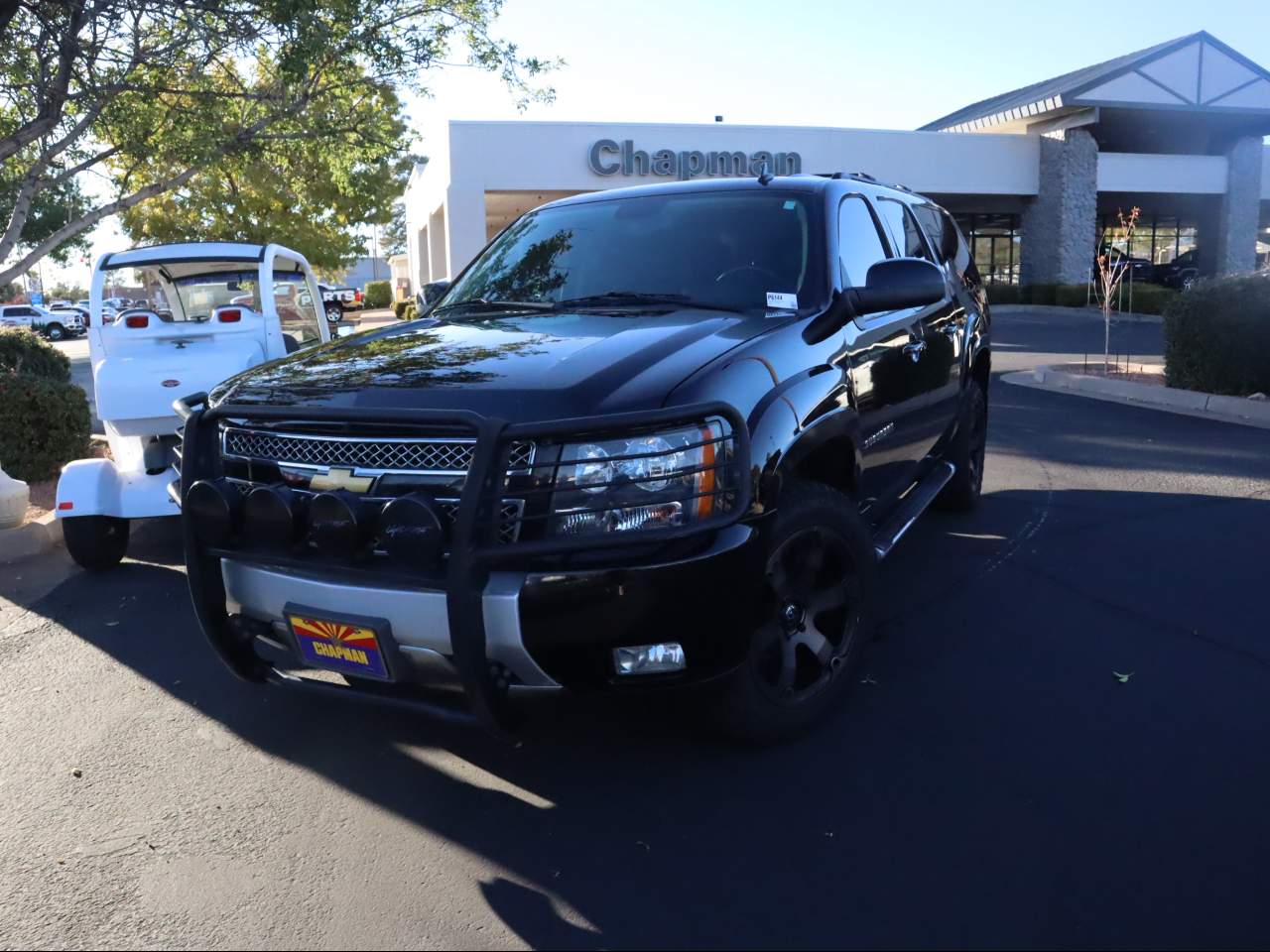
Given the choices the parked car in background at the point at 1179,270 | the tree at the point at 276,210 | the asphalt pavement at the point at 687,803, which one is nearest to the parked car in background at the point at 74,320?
the tree at the point at 276,210

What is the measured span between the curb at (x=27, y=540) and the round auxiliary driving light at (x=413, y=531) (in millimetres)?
4937

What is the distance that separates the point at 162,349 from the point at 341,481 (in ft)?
14.2

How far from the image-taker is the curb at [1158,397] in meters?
10.8

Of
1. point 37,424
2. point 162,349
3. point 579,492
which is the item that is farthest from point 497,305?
point 37,424

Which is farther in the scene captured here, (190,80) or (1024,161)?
(1024,161)

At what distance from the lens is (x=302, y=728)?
418 centimetres

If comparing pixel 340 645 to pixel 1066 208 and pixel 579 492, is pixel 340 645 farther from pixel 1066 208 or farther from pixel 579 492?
pixel 1066 208

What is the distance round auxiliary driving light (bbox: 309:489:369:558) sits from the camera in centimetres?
320

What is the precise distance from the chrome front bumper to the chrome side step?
5.18ft

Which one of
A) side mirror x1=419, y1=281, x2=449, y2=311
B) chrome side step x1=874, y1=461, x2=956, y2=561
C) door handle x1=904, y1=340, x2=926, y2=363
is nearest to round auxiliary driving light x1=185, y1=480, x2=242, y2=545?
side mirror x1=419, y1=281, x2=449, y2=311

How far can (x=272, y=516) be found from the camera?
3.36m

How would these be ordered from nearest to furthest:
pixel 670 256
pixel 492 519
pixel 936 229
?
pixel 492 519 → pixel 670 256 → pixel 936 229

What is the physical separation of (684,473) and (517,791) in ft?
4.14

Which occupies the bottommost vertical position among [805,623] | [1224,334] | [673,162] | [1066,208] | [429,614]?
[805,623]
